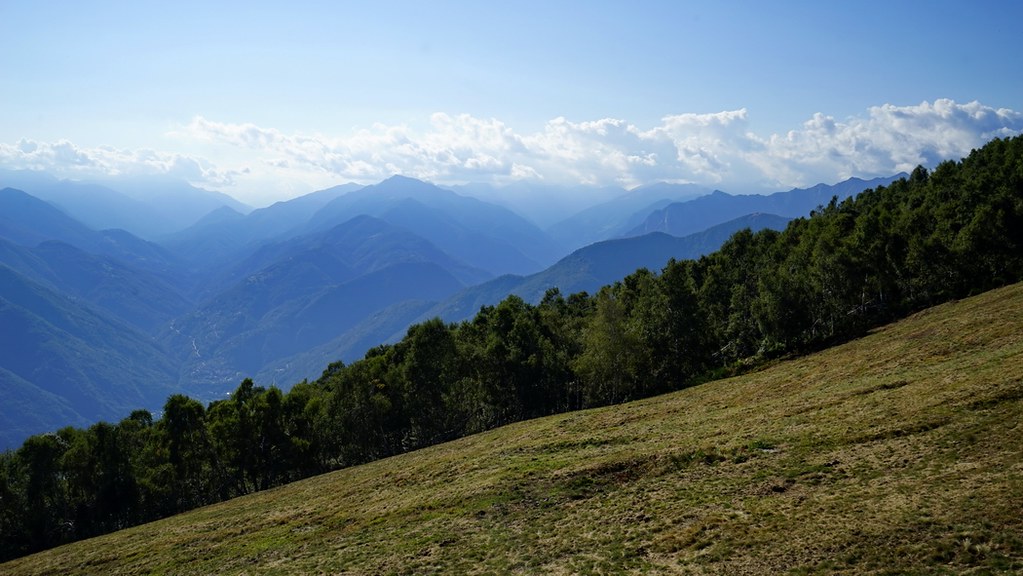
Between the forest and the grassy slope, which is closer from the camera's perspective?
the grassy slope

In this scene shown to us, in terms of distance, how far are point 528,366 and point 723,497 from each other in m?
62.5

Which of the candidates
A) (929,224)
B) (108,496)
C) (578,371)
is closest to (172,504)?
(108,496)

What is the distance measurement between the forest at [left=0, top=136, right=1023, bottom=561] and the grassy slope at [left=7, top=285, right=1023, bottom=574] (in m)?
26.7

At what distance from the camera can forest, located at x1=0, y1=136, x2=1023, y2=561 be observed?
70.1m

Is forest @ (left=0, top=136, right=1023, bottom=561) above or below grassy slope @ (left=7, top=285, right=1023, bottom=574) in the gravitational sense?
above

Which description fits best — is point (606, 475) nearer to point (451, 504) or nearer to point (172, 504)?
point (451, 504)

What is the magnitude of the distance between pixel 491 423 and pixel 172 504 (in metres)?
48.7

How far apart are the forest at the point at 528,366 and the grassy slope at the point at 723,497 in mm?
26666

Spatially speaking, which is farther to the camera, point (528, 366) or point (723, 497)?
point (528, 366)

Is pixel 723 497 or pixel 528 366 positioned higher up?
pixel 528 366

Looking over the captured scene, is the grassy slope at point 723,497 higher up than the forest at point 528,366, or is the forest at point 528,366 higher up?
the forest at point 528,366

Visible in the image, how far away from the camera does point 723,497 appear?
78.2ft

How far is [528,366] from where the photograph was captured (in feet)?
282

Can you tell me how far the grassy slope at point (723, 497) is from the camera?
18.0 metres
